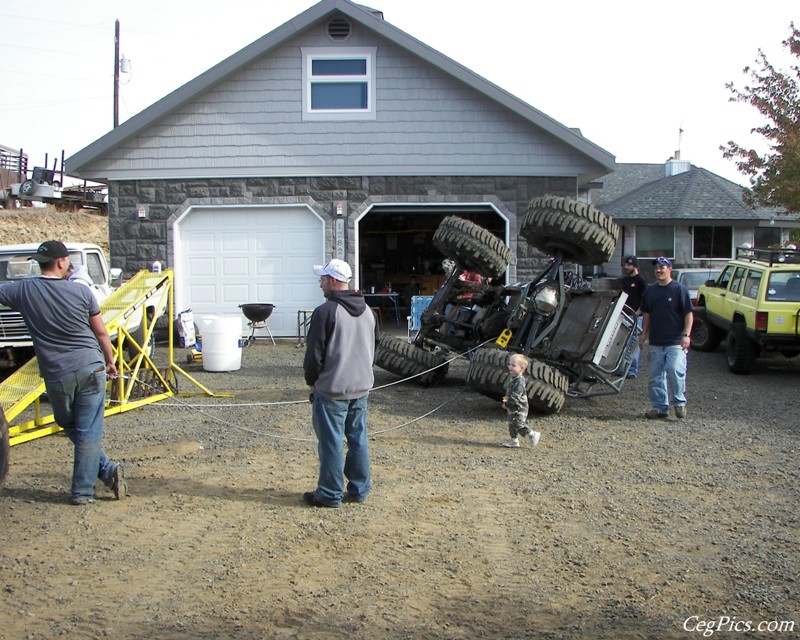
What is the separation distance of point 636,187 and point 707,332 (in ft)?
62.1

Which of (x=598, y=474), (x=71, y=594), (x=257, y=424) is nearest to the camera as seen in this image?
(x=71, y=594)

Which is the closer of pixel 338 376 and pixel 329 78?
pixel 338 376

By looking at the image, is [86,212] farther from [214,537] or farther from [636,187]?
[214,537]

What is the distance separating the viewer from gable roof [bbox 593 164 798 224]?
80.4 ft

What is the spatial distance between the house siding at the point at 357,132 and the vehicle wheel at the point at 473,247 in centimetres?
447

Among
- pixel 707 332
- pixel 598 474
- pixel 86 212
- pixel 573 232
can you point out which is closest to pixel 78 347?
pixel 598 474

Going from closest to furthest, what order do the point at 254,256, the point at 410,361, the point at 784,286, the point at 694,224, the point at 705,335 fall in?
the point at 410,361, the point at 784,286, the point at 705,335, the point at 254,256, the point at 694,224

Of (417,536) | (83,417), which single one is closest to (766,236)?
(417,536)

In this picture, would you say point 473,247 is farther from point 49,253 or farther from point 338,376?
point 49,253

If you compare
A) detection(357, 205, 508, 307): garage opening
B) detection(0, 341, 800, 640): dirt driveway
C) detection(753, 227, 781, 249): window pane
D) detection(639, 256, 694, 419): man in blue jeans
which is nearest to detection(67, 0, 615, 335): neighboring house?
detection(357, 205, 508, 307): garage opening

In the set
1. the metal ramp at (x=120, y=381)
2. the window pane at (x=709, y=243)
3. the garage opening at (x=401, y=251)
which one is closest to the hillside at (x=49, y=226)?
the garage opening at (x=401, y=251)

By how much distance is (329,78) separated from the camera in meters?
14.3

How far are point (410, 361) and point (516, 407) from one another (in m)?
3.12

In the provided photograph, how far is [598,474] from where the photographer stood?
614 centimetres
